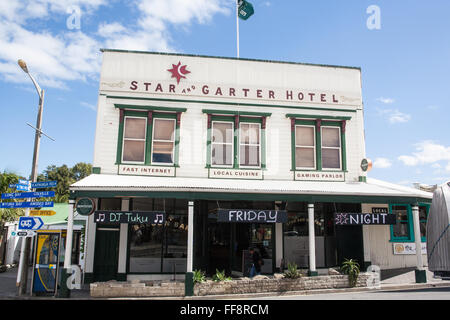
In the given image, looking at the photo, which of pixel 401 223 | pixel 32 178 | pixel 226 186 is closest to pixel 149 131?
pixel 226 186

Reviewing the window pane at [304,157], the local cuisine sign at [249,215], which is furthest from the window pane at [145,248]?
the window pane at [304,157]

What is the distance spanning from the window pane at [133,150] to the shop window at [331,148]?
7.56m

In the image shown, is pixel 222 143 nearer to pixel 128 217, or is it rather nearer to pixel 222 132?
pixel 222 132

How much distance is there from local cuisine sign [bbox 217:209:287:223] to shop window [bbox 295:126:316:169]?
307 cm

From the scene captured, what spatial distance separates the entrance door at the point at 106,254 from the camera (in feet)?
44.8

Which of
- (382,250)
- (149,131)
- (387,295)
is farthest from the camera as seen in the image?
(382,250)

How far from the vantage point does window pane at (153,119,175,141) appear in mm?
14672

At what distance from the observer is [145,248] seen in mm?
14078

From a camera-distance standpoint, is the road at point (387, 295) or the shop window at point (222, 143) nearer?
the road at point (387, 295)

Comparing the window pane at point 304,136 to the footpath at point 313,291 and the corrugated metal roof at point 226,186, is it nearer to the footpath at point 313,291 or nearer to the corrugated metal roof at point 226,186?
the corrugated metal roof at point 226,186

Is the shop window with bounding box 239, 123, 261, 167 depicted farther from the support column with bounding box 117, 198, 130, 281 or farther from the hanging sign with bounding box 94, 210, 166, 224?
the support column with bounding box 117, 198, 130, 281

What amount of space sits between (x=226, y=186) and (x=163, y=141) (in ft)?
11.4

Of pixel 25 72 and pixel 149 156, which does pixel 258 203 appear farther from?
pixel 25 72

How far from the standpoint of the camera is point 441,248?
8.81 meters
